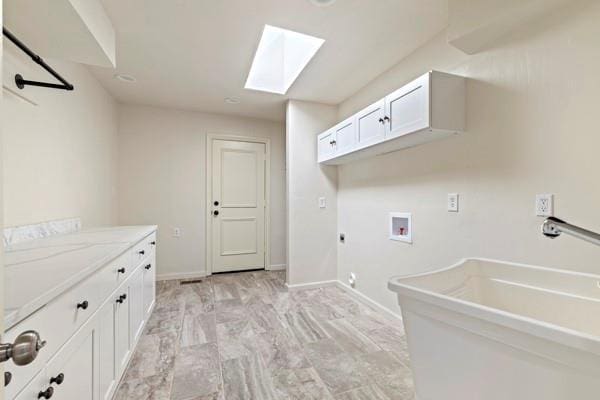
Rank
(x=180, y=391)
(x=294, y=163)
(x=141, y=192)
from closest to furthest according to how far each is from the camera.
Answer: (x=180, y=391) → (x=294, y=163) → (x=141, y=192)

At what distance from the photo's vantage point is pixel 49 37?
1454 millimetres

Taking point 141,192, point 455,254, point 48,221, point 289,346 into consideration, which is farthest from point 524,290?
point 141,192

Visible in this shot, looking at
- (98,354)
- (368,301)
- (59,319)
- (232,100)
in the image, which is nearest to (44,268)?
(59,319)

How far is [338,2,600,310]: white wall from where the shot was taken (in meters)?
1.25

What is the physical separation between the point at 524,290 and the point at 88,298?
1.81 metres

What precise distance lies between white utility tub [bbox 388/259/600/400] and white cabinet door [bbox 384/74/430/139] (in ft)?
3.25

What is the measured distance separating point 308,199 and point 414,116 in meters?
1.73

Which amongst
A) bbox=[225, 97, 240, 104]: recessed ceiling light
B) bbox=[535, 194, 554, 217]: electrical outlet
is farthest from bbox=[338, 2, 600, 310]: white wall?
bbox=[225, 97, 240, 104]: recessed ceiling light

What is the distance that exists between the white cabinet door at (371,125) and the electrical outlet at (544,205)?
1068 mm

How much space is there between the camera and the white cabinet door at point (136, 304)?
1.84 meters

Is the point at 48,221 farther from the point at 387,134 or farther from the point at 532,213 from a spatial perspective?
the point at 532,213

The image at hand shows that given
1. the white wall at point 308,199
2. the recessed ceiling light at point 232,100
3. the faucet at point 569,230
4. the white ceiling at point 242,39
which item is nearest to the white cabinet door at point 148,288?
the white wall at point 308,199

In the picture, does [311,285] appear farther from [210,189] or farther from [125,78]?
[125,78]

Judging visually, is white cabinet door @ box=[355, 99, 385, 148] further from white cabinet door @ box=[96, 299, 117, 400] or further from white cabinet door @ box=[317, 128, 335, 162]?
white cabinet door @ box=[96, 299, 117, 400]
